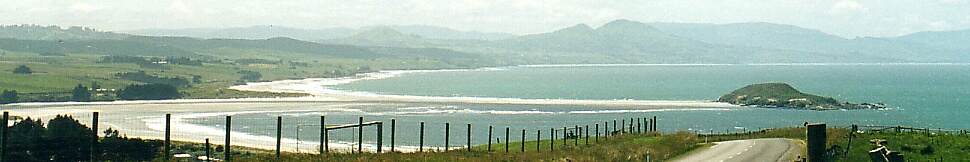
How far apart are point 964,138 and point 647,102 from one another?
118 m

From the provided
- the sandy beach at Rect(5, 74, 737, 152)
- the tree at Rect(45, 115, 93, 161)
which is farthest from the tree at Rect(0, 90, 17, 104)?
the tree at Rect(45, 115, 93, 161)

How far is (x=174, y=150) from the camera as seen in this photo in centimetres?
7144

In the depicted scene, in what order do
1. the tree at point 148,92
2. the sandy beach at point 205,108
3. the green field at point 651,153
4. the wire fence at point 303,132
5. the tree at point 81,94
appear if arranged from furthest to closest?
the tree at point 148,92 < the tree at point 81,94 < the sandy beach at point 205,108 < the wire fence at point 303,132 < the green field at point 651,153

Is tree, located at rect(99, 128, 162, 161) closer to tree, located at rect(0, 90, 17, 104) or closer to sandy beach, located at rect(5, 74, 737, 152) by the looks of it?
sandy beach, located at rect(5, 74, 737, 152)

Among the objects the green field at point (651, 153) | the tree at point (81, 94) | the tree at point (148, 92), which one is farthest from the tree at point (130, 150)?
the tree at point (148, 92)

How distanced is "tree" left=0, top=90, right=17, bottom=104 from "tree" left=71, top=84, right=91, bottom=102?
→ 9254 mm

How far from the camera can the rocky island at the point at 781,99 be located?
14925 centimetres

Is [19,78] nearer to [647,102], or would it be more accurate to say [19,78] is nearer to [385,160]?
[647,102]

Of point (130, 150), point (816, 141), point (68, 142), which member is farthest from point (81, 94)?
point (816, 141)

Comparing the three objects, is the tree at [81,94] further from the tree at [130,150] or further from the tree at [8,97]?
the tree at [130,150]

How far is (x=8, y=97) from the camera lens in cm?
15062

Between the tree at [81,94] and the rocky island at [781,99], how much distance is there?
104 meters

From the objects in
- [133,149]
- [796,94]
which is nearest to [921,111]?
[796,94]

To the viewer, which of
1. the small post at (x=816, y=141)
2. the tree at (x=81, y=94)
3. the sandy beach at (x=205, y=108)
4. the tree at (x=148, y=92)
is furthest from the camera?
the tree at (x=148, y=92)
